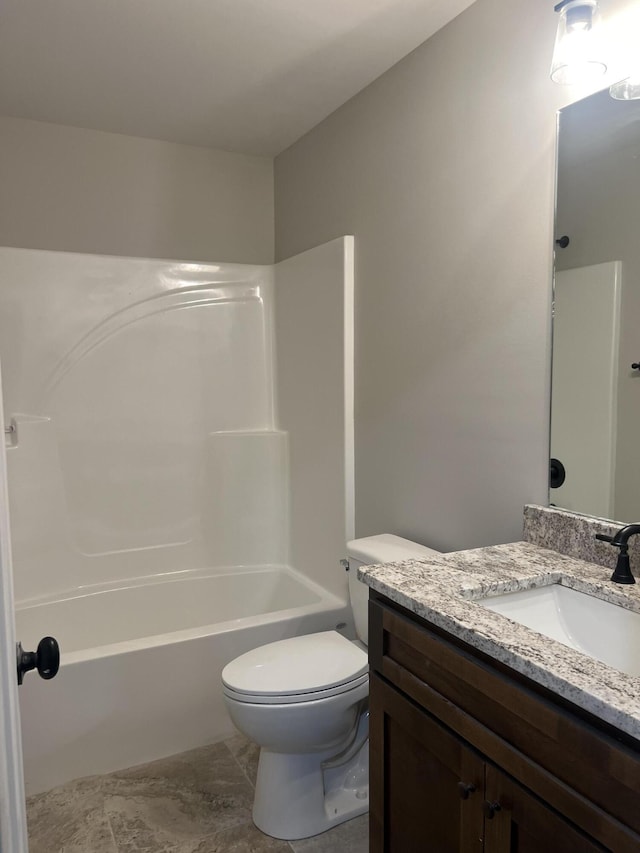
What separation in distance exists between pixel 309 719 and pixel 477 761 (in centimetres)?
78

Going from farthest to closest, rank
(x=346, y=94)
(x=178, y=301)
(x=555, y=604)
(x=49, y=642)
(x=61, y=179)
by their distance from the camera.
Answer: (x=178, y=301), (x=61, y=179), (x=346, y=94), (x=555, y=604), (x=49, y=642)

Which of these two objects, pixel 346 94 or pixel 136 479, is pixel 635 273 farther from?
pixel 136 479

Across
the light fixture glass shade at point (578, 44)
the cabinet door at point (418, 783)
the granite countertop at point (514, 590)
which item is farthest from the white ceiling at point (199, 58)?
the cabinet door at point (418, 783)

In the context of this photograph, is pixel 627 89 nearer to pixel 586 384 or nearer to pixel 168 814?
pixel 586 384

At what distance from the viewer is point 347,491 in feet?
8.45

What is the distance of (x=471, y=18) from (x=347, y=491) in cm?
168

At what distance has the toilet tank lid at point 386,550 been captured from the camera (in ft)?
6.53

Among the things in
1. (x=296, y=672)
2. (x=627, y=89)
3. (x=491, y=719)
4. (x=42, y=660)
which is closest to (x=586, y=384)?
(x=627, y=89)

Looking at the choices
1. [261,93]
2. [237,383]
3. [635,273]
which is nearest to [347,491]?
[237,383]

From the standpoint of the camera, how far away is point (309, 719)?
1771mm

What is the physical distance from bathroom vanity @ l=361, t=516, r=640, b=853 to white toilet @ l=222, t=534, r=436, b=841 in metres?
0.37

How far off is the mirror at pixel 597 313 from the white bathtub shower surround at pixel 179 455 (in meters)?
1.06

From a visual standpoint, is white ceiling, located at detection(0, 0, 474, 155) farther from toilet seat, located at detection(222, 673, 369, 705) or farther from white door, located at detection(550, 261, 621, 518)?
toilet seat, located at detection(222, 673, 369, 705)

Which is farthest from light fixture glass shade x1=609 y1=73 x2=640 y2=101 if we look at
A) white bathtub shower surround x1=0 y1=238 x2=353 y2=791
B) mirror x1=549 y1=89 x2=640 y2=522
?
white bathtub shower surround x1=0 y1=238 x2=353 y2=791
